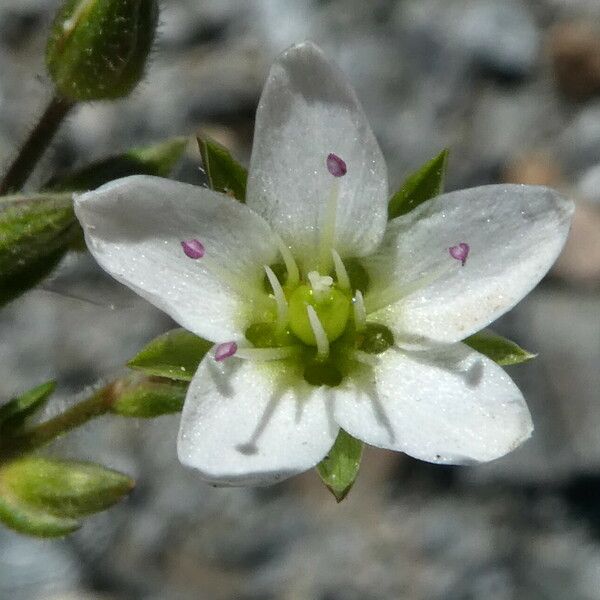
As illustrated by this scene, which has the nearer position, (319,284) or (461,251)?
(461,251)

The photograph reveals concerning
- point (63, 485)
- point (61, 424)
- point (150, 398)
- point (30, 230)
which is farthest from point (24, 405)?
point (30, 230)

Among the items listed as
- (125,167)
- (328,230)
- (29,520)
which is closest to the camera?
(328,230)

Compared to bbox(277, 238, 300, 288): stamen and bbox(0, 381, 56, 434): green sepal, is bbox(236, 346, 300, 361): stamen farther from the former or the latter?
bbox(0, 381, 56, 434): green sepal

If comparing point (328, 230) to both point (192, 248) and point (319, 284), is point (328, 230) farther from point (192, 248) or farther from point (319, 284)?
point (192, 248)

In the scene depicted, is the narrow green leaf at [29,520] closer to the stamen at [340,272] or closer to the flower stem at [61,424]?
the flower stem at [61,424]

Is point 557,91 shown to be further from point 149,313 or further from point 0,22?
point 0,22

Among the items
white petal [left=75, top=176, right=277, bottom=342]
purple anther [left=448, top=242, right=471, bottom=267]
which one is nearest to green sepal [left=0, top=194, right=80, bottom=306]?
white petal [left=75, top=176, right=277, bottom=342]

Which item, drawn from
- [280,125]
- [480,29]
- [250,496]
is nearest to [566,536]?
[250,496]
